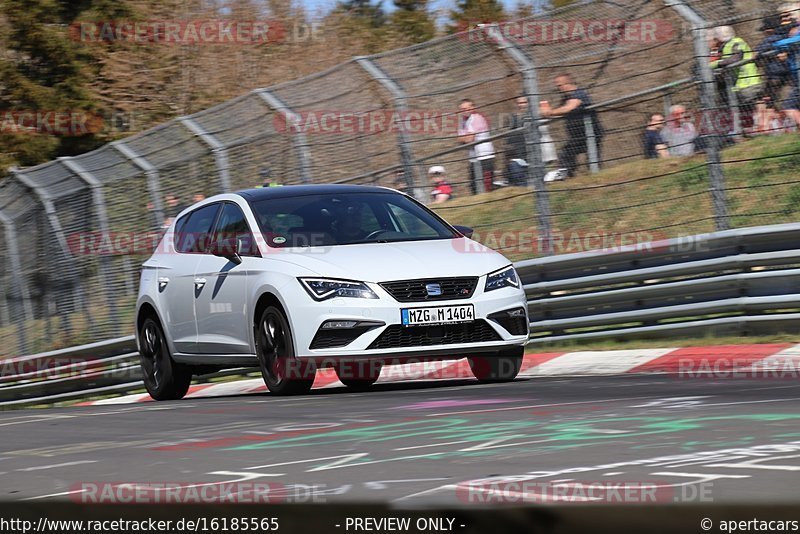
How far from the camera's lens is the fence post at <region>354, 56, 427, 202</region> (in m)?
13.2

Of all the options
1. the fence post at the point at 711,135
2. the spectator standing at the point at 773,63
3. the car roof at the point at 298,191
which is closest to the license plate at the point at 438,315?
the car roof at the point at 298,191

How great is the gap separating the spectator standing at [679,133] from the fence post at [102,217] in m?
6.95

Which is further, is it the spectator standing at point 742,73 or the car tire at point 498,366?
the spectator standing at point 742,73

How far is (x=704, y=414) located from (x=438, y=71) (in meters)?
7.44

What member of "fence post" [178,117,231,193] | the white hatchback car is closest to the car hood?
the white hatchback car

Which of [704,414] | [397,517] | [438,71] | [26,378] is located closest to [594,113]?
[438,71]

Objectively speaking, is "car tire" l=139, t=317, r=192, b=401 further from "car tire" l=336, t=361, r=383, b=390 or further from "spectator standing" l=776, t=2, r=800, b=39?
"spectator standing" l=776, t=2, r=800, b=39

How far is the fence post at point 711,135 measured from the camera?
1125 cm

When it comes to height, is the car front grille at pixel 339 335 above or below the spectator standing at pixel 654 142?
below

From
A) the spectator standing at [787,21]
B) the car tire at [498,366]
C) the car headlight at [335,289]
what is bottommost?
the car tire at [498,366]

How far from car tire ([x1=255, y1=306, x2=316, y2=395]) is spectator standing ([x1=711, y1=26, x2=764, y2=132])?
4.30 metres

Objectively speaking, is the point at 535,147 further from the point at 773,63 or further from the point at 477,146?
the point at 773,63

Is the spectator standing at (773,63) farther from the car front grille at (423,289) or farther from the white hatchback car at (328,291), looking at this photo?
the car front grille at (423,289)

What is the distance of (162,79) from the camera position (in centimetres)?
3825
